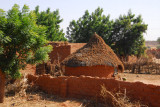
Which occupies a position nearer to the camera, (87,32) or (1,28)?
(1,28)

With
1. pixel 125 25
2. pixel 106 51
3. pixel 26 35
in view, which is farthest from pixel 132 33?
pixel 26 35

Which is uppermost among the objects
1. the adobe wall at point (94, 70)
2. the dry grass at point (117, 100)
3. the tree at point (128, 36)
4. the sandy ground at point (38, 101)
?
the tree at point (128, 36)

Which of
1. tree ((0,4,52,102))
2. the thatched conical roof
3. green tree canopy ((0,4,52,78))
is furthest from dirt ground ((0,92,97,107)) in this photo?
the thatched conical roof

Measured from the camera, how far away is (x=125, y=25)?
2189 cm

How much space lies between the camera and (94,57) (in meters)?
9.13

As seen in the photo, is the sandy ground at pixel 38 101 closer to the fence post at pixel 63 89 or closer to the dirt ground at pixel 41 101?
the dirt ground at pixel 41 101

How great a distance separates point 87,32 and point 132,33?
18.1 ft

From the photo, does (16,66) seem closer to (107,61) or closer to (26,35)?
(26,35)

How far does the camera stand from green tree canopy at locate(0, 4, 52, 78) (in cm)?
526

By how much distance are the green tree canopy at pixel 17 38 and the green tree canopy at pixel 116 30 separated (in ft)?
54.8

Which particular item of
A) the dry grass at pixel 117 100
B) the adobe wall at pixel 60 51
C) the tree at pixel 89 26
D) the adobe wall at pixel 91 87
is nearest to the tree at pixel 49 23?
the tree at pixel 89 26

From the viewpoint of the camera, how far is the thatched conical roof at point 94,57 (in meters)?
8.90

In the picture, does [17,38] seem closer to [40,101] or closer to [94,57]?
[40,101]

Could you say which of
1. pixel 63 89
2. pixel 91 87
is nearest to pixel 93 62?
pixel 63 89
